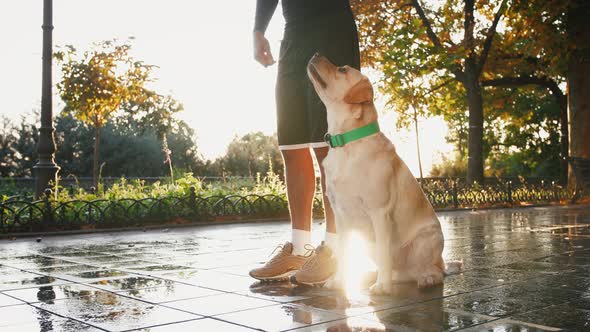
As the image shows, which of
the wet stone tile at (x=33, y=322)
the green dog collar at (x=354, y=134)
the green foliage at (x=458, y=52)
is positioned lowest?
the wet stone tile at (x=33, y=322)

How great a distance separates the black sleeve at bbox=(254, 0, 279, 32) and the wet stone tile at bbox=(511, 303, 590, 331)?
277 cm

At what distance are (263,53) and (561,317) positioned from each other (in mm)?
→ 2692

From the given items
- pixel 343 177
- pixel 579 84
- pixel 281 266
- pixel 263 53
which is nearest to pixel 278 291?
pixel 281 266

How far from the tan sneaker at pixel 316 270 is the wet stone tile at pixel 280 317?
71 cm

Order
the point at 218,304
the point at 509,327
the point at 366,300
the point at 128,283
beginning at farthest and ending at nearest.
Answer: the point at 128,283
the point at 366,300
the point at 218,304
the point at 509,327

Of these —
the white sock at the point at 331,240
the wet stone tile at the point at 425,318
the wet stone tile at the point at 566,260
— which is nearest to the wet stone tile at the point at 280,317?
the wet stone tile at the point at 425,318

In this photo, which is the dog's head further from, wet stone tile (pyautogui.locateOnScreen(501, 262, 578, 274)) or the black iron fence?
the black iron fence

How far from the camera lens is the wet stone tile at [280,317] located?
2760 mm

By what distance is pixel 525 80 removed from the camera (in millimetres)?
25578

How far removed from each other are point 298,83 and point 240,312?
1837mm

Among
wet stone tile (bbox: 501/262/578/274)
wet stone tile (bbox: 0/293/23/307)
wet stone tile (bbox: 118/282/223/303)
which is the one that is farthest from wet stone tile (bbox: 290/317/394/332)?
wet stone tile (bbox: 501/262/578/274)

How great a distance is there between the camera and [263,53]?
4.52m

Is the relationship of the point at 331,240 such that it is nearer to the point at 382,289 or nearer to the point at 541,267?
the point at 382,289

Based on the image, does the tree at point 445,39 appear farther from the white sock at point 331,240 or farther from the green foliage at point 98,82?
the white sock at point 331,240
